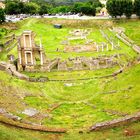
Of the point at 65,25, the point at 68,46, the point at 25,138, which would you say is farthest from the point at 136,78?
the point at 65,25

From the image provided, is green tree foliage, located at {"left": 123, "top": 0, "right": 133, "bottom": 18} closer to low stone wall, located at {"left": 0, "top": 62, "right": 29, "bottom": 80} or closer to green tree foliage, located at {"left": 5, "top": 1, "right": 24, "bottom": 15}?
green tree foliage, located at {"left": 5, "top": 1, "right": 24, "bottom": 15}

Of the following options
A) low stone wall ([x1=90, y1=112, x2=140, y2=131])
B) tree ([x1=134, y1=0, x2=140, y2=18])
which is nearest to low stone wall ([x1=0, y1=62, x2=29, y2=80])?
low stone wall ([x1=90, y1=112, x2=140, y2=131])

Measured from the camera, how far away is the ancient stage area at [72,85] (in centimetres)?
3740

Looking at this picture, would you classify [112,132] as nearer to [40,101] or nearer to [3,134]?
[3,134]

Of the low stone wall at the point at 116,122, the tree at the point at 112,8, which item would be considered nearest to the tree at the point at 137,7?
the tree at the point at 112,8

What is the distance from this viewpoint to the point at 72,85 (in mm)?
56469

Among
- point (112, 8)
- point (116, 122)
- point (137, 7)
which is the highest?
point (137, 7)

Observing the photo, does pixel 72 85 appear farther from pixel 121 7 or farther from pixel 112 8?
pixel 112 8

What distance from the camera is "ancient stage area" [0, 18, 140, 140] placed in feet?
123

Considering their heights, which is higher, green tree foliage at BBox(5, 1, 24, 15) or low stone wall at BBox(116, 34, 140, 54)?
green tree foliage at BBox(5, 1, 24, 15)

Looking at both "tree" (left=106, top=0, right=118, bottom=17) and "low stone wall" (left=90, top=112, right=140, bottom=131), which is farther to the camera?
"tree" (left=106, top=0, right=118, bottom=17)

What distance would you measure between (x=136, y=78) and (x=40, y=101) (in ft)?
42.4

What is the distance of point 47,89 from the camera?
5397 centimetres

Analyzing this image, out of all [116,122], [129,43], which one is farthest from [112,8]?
[116,122]
